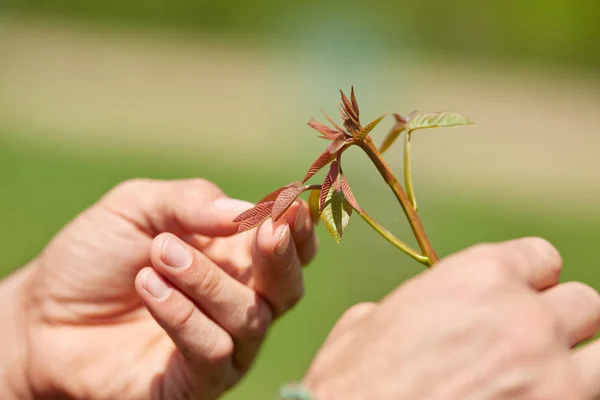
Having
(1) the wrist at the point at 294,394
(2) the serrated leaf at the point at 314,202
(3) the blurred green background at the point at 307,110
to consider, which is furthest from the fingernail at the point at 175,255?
(3) the blurred green background at the point at 307,110

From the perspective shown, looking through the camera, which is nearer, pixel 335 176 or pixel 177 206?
pixel 335 176

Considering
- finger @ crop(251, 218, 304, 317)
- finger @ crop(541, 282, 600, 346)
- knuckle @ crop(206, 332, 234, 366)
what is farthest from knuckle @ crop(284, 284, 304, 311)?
finger @ crop(541, 282, 600, 346)

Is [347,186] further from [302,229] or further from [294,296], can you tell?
[294,296]

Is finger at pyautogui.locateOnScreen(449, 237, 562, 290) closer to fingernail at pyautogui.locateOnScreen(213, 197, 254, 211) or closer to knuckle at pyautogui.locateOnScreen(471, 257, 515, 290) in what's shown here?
knuckle at pyautogui.locateOnScreen(471, 257, 515, 290)

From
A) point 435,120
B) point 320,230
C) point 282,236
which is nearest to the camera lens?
point 435,120

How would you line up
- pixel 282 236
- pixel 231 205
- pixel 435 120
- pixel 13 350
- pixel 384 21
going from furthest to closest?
pixel 384 21, pixel 13 350, pixel 231 205, pixel 282 236, pixel 435 120

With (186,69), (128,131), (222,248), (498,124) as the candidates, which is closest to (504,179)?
(498,124)

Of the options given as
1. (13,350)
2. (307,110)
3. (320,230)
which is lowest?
(320,230)

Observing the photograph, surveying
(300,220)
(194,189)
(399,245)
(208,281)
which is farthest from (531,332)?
(194,189)
